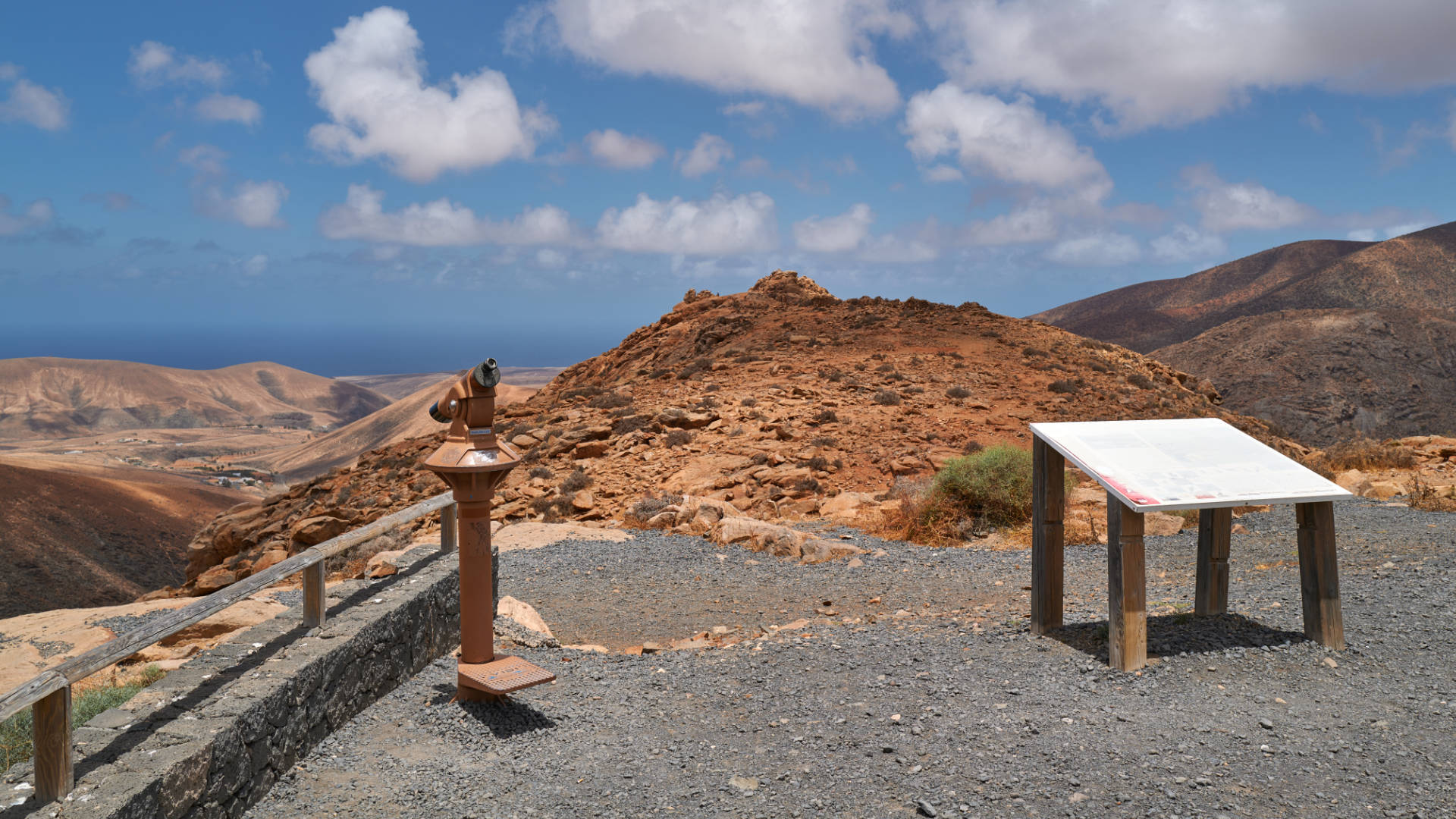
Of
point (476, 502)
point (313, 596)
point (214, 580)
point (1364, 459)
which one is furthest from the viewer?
point (214, 580)

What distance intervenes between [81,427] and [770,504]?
127744mm

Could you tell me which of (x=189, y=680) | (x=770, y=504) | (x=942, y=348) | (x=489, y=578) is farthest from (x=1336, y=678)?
(x=942, y=348)

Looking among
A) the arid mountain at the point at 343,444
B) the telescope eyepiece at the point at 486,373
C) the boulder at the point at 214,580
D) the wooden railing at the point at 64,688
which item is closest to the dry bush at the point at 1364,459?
the telescope eyepiece at the point at 486,373

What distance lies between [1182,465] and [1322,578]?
50.2 inches

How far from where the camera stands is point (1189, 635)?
6.51 metres

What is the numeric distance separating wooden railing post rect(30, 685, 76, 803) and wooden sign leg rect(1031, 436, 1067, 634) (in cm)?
589

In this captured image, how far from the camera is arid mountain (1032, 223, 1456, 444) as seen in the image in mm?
29734

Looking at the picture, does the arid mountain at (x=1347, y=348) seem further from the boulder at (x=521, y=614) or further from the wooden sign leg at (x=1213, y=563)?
the boulder at (x=521, y=614)

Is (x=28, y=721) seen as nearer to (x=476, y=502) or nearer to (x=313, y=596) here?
(x=313, y=596)

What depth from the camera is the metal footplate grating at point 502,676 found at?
18.1 feet

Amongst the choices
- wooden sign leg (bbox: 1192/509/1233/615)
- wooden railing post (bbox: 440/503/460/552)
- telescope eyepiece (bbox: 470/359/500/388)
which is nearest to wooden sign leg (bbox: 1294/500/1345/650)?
wooden sign leg (bbox: 1192/509/1233/615)

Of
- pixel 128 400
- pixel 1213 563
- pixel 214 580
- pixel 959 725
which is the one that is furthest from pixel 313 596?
pixel 128 400

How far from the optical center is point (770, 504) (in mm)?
13555

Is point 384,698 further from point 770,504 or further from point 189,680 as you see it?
point 770,504
